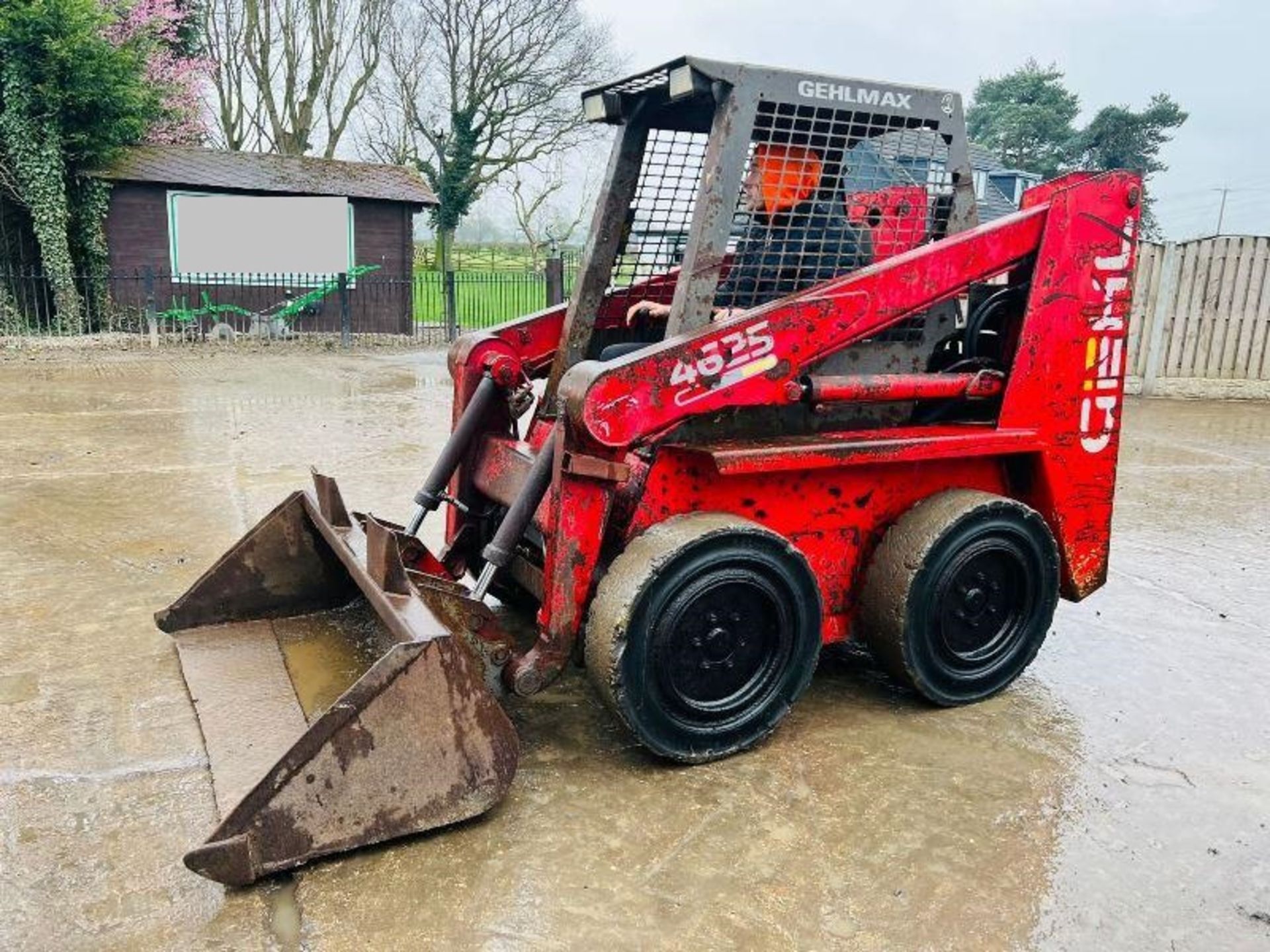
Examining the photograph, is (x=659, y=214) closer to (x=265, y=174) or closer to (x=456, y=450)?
(x=456, y=450)

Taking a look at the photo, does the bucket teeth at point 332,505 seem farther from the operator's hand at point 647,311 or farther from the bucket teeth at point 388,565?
the operator's hand at point 647,311

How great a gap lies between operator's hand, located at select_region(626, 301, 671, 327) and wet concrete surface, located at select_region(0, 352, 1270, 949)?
1.43 m

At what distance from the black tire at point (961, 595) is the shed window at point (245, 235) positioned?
59.4 feet

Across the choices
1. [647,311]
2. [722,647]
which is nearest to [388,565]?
[722,647]

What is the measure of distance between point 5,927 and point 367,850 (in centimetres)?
82

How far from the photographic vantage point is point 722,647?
10.6 feet

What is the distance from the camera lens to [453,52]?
31.3 meters

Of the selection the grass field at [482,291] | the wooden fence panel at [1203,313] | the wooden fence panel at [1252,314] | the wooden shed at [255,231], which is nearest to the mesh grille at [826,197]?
the wooden fence panel at [1203,313]

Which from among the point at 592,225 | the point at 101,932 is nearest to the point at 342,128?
the point at 592,225

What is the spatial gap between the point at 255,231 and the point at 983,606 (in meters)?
18.3

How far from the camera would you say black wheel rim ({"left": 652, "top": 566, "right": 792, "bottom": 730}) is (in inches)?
123

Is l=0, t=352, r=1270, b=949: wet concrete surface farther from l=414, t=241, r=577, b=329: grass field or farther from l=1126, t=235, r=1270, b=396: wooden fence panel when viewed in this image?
l=414, t=241, r=577, b=329: grass field

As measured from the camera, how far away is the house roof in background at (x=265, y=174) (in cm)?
1889

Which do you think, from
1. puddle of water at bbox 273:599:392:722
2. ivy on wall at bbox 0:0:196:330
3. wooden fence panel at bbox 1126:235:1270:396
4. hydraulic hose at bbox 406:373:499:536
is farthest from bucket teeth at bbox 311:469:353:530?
ivy on wall at bbox 0:0:196:330
